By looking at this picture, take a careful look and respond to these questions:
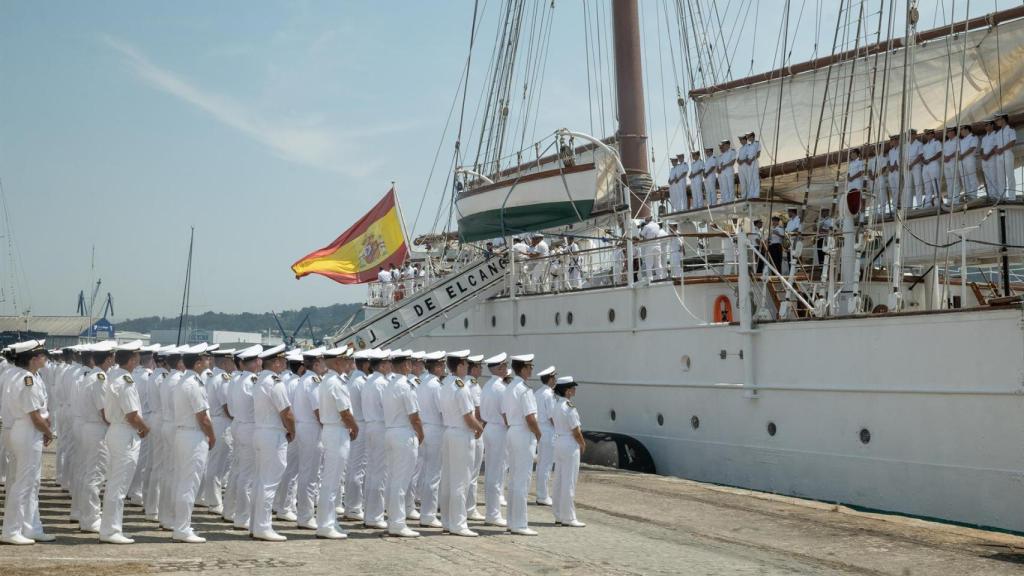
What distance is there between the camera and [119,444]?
27.5 feet

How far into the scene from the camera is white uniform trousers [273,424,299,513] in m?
9.74

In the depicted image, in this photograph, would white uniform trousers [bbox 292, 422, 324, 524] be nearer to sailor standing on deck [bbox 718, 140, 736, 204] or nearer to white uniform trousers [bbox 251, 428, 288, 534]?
white uniform trousers [bbox 251, 428, 288, 534]

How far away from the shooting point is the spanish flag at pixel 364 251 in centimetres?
2934

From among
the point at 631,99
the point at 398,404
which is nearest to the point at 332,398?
the point at 398,404

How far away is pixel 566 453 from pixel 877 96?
13.2 meters

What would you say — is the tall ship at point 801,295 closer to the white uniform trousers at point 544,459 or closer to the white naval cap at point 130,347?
the white uniform trousers at point 544,459

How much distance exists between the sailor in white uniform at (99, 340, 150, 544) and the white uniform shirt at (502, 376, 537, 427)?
348 cm

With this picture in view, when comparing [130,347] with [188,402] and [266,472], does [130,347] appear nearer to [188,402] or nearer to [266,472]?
[188,402]

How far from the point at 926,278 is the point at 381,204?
1838 centimetres

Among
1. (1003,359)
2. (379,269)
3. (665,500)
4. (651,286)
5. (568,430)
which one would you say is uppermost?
(379,269)

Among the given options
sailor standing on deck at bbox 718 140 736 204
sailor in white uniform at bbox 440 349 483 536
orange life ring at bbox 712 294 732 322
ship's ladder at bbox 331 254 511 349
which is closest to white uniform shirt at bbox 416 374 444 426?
sailor in white uniform at bbox 440 349 483 536

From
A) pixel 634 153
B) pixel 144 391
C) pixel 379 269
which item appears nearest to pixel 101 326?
pixel 379 269

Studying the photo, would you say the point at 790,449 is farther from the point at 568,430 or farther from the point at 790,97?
the point at 790,97

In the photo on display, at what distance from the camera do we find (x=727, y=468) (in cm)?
1362
